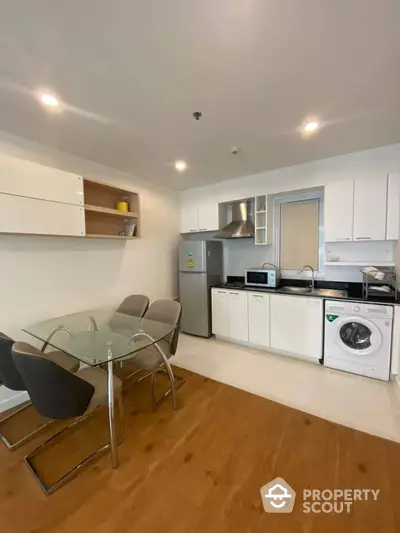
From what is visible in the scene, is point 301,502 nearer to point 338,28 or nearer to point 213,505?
point 213,505

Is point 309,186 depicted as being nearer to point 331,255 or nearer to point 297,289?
point 331,255

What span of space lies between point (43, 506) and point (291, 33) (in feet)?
9.68

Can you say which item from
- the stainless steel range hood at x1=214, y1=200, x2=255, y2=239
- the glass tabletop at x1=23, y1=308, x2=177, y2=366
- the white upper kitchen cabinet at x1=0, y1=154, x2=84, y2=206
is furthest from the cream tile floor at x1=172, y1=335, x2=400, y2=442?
the white upper kitchen cabinet at x1=0, y1=154, x2=84, y2=206

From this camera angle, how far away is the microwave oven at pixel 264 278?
3.39m

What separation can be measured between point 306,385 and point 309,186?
2.44 meters

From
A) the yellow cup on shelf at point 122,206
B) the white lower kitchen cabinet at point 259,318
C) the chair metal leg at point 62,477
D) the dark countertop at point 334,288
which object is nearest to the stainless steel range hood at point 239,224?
the dark countertop at point 334,288

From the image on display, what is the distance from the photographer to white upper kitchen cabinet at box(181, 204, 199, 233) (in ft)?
13.5

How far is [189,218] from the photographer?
4.21 metres

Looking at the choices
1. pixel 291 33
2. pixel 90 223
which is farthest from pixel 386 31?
pixel 90 223

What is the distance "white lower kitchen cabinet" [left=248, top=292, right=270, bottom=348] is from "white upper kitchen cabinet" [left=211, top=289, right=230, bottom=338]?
1.24 ft

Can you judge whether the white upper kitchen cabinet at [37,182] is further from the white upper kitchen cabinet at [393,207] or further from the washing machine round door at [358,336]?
the white upper kitchen cabinet at [393,207]

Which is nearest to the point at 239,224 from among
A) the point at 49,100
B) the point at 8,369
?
the point at 49,100

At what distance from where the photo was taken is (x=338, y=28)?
1.24 m

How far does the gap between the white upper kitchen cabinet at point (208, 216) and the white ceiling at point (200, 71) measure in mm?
1380
